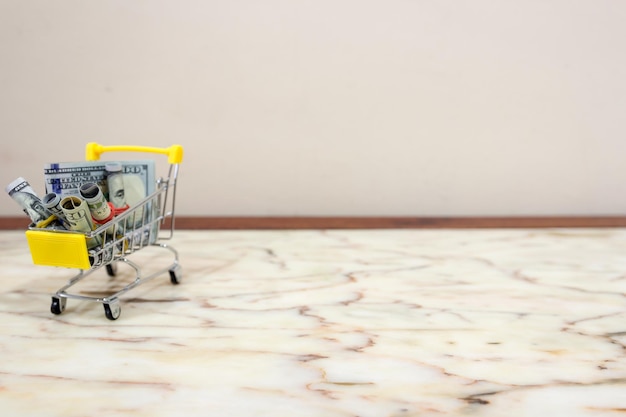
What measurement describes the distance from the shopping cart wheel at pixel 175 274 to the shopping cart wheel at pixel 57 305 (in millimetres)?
229

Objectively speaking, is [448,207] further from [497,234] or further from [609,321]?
[609,321]

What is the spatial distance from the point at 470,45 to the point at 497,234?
578 millimetres

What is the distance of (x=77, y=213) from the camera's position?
992mm

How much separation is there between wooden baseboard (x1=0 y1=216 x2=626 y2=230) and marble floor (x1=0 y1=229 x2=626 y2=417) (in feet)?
0.74

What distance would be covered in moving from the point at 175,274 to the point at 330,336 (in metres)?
0.42

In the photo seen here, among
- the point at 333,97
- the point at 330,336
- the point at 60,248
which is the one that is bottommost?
the point at 330,336

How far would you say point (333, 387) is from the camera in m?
0.82

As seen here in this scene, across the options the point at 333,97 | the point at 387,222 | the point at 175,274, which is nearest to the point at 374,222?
the point at 387,222

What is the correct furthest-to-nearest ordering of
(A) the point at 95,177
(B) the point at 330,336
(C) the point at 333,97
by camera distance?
(C) the point at 333,97
(A) the point at 95,177
(B) the point at 330,336

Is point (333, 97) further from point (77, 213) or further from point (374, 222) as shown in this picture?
point (77, 213)

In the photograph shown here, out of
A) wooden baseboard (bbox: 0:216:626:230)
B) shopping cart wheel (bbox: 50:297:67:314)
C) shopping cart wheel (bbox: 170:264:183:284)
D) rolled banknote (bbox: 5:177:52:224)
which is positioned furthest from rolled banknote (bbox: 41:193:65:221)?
wooden baseboard (bbox: 0:216:626:230)

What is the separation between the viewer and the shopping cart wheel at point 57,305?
1.07 meters

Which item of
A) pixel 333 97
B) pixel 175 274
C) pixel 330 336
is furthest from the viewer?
pixel 333 97

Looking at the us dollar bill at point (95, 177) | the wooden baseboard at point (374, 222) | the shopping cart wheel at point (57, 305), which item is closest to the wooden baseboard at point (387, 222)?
the wooden baseboard at point (374, 222)
